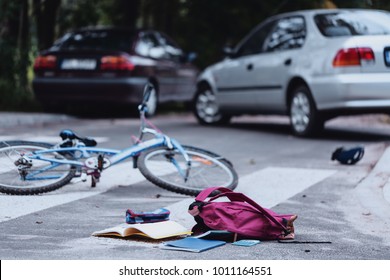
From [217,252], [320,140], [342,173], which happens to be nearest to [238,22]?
[320,140]

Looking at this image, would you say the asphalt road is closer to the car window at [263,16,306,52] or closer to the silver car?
the silver car

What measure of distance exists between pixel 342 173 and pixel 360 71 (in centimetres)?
302

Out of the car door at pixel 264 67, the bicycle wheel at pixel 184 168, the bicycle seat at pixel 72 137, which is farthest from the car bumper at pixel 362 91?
the bicycle seat at pixel 72 137

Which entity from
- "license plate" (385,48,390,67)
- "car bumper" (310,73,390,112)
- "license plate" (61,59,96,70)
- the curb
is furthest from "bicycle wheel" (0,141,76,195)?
"license plate" (61,59,96,70)

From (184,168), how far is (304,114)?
5481 mm

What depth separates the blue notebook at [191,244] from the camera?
569 cm

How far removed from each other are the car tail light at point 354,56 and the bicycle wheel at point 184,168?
4580 millimetres

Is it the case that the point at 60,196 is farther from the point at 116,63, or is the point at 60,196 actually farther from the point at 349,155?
the point at 116,63

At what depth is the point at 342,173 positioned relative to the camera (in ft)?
32.2

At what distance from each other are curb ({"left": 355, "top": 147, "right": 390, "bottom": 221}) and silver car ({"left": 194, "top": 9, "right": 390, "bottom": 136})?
8.11 feet

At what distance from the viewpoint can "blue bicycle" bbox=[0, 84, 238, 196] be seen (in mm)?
7676

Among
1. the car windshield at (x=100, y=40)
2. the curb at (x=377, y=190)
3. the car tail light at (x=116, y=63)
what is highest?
the car windshield at (x=100, y=40)

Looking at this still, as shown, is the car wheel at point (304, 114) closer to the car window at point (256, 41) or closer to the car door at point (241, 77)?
the car door at point (241, 77)
